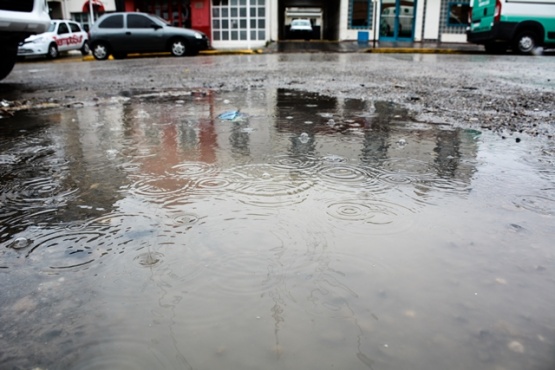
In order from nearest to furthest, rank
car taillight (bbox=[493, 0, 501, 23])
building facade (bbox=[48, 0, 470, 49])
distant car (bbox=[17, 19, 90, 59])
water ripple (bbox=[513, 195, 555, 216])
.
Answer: water ripple (bbox=[513, 195, 555, 216]) < car taillight (bbox=[493, 0, 501, 23]) < distant car (bbox=[17, 19, 90, 59]) < building facade (bbox=[48, 0, 470, 49])

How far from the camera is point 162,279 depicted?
1346mm

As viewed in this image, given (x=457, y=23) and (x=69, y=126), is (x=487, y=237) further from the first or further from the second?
(x=457, y=23)

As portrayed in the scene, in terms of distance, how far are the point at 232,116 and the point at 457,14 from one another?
2377 centimetres

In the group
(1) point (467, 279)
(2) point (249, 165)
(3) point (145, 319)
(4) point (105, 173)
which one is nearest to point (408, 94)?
(2) point (249, 165)

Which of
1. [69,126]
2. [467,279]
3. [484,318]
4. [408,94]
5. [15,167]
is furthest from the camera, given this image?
[408,94]

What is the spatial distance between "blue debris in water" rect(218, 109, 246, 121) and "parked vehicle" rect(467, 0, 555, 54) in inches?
470

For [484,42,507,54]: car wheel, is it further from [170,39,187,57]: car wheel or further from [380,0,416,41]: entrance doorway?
[170,39,187,57]: car wheel

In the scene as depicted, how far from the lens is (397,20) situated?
23.8m

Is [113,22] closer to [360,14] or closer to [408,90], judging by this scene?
[408,90]

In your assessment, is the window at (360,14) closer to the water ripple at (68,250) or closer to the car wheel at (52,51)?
the car wheel at (52,51)

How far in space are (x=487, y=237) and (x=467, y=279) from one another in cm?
33

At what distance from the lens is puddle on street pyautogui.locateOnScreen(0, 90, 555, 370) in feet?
3.52

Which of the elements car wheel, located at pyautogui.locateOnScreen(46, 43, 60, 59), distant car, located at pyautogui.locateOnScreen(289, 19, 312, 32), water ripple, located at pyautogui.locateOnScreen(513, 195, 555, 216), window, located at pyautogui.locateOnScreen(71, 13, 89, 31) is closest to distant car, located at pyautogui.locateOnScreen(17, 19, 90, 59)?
car wheel, located at pyautogui.locateOnScreen(46, 43, 60, 59)

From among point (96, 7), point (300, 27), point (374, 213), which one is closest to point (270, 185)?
point (374, 213)
